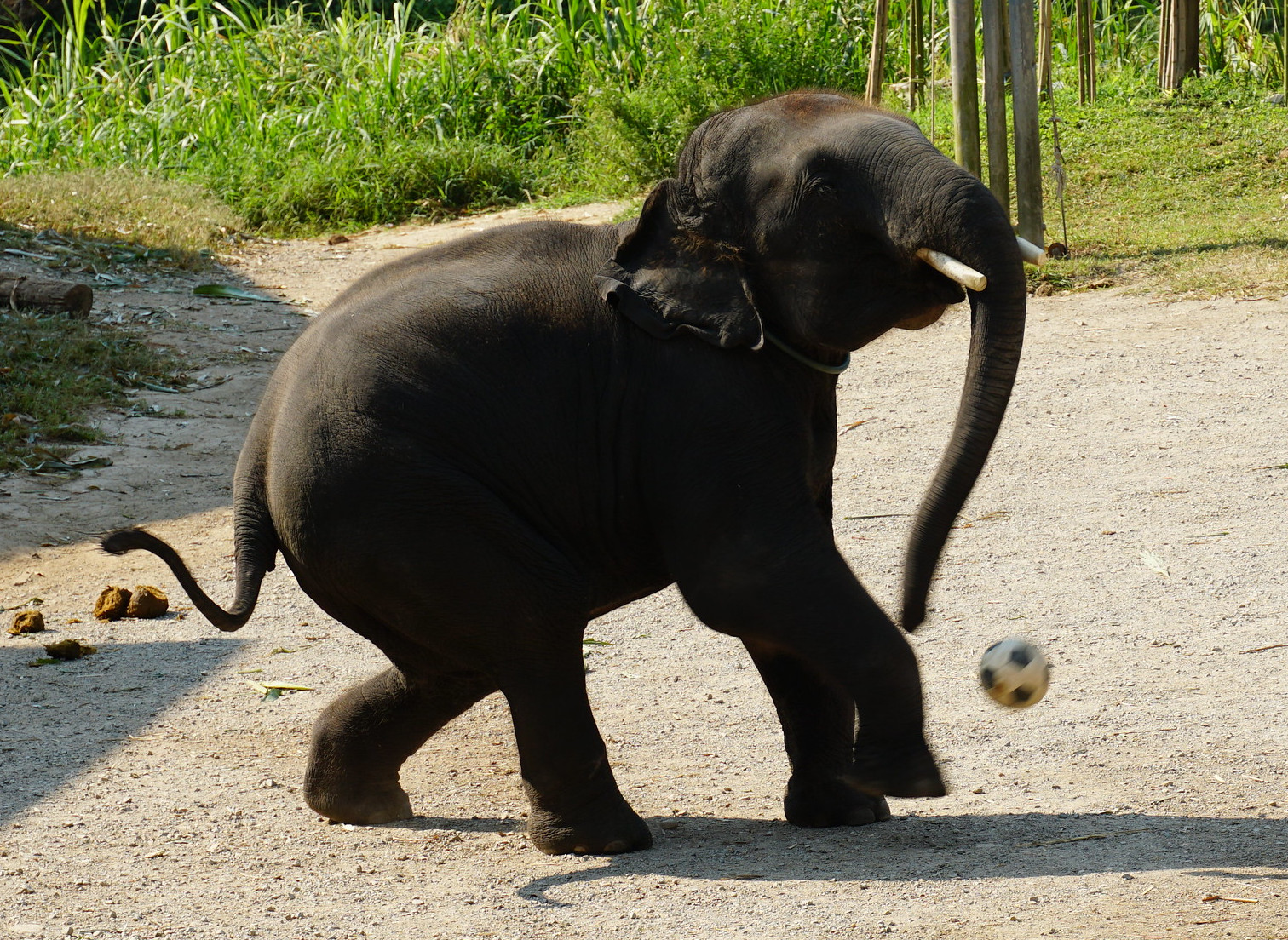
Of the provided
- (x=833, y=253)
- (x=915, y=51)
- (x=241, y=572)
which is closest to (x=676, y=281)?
(x=833, y=253)

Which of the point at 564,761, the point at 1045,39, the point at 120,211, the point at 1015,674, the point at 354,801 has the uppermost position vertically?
the point at 1045,39

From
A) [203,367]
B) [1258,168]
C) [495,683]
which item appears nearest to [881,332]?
[495,683]

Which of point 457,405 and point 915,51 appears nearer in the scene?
point 457,405

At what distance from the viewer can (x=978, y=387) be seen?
126 inches

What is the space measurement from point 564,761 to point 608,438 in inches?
29.4

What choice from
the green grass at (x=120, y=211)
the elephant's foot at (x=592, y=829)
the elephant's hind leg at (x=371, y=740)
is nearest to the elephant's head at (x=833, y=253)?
the elephant's foot at (x=592, y=829)

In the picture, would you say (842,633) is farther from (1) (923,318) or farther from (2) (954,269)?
Answer: (2) (954,269)

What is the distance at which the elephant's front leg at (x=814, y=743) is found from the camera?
389 cm

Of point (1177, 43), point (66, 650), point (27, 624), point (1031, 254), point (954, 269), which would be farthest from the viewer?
point (1177, 43)

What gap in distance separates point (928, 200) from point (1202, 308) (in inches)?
248

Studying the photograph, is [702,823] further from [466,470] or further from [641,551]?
[466,470]

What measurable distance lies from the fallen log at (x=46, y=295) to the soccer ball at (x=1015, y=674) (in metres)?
7.88

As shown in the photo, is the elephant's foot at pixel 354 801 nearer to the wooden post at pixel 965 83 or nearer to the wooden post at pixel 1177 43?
the wooden post at pixel 965 83

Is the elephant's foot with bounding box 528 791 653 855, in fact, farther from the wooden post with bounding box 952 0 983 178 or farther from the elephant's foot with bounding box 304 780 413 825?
the wooden post with bounding box 952 0 983 178
